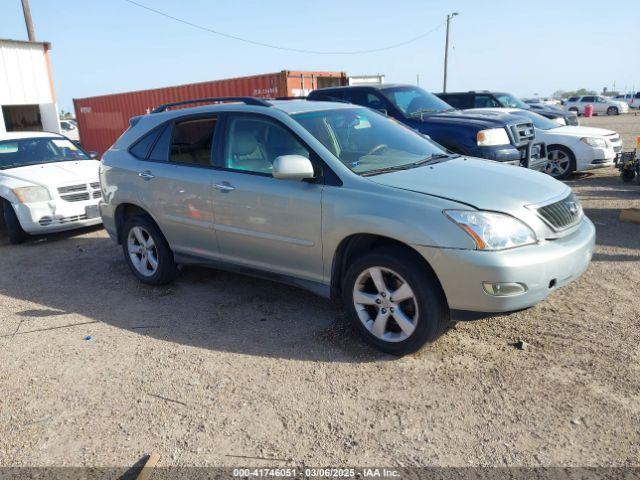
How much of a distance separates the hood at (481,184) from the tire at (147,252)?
2420 mm

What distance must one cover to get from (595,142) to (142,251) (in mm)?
8490

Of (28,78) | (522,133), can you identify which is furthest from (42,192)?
(28,78)

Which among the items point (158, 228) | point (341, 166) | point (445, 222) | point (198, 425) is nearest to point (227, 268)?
point (158, 228)

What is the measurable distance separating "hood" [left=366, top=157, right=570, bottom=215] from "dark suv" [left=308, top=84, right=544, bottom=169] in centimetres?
348

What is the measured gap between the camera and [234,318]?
4.47 meters

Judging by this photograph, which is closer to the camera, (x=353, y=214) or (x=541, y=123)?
(x=353, y=214)

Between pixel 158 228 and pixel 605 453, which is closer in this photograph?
pixel 605 453

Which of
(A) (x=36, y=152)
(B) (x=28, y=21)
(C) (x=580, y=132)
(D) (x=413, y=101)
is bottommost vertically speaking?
(C) (x=580, y=132)

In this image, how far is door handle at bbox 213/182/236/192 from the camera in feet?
14.2

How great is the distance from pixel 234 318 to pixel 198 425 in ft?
4.91

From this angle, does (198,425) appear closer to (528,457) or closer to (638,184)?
(528,457)

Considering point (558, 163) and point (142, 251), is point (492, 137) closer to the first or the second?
point (558, 163)

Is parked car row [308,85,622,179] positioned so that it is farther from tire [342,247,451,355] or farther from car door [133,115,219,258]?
tire [342,247,451,355]

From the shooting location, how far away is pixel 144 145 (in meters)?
5.24
